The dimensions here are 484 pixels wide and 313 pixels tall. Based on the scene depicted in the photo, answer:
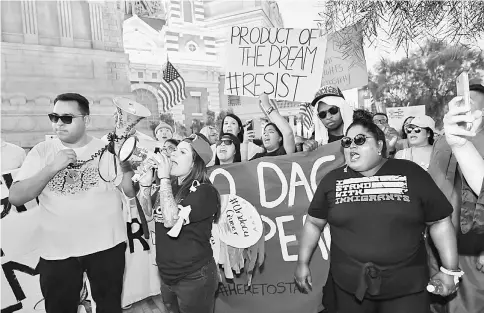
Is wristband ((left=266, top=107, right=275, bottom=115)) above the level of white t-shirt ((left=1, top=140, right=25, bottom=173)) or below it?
above

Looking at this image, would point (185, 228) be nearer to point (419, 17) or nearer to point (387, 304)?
point (387, 304)

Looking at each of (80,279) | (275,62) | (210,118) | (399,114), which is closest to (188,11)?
(210,118)

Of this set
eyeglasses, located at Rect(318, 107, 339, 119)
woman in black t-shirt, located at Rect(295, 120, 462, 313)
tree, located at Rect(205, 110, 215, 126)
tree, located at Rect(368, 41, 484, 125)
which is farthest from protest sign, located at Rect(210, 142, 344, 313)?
tree, located at Rect(205, 110, 215, 126)

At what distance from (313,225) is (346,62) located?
10.2 ft

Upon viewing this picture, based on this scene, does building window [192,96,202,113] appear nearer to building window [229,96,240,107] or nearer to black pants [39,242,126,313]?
building window [229,96,240,107]

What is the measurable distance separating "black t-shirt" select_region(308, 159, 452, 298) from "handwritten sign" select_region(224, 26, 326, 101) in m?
1.98

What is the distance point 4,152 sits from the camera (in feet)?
11.8

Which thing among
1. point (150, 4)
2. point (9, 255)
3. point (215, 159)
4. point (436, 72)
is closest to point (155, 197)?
point (215, 159)

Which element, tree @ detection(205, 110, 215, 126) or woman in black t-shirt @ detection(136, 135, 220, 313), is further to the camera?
tree @ detection(205, 110, 215, 126)

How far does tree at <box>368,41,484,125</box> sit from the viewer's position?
62.8 feet

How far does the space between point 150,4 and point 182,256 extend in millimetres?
54566

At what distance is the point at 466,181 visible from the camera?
1810 mm

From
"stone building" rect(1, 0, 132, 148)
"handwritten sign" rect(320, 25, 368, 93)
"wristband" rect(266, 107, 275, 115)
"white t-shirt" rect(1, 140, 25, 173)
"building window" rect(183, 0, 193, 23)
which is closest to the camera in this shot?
"wristband" rect(266, 107, 275, 115)

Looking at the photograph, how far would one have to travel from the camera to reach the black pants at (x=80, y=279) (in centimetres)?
247
